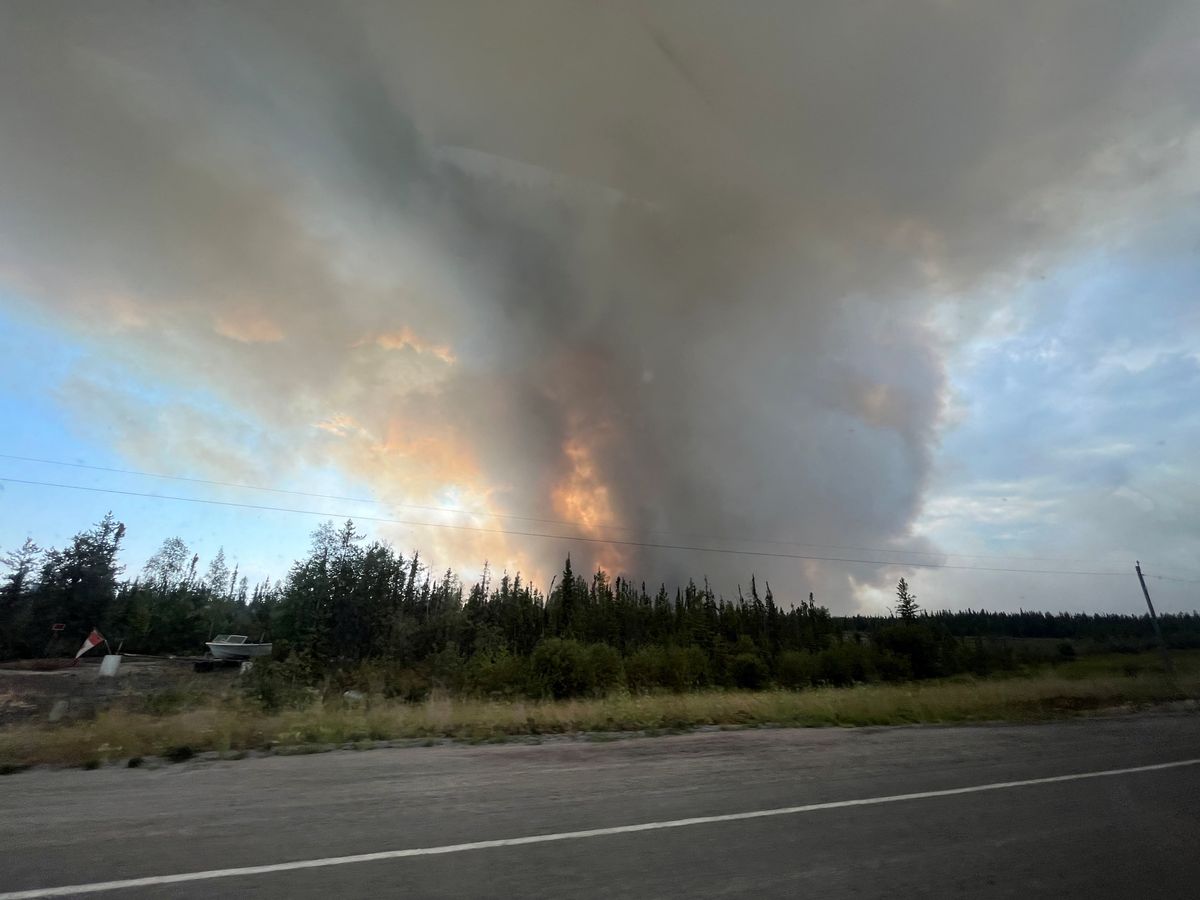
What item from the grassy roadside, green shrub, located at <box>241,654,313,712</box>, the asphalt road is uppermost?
green shrub, located at <box>241,654,313,712</box>

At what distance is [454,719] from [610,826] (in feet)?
29.5

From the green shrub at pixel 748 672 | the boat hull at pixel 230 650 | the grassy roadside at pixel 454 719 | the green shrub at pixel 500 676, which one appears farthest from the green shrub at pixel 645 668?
the boat hull at pixel 230 650

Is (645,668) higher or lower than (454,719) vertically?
higher

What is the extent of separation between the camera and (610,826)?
247 inches

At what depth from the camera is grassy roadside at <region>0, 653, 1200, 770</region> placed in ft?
33.9

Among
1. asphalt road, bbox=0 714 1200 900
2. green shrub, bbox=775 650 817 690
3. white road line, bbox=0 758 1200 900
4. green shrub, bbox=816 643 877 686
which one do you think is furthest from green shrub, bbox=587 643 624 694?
green shrub, bbox=816 643 877 686

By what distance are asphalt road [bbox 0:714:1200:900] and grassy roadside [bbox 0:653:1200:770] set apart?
1445 mm

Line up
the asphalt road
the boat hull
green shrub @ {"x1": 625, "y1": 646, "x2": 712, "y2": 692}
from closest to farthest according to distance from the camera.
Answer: the asphalt road < green shrub @ {"x1": 625, "y1": 646, "x2": 712, "y2": 692} < the boat hull

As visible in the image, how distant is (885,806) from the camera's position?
24.1 ft

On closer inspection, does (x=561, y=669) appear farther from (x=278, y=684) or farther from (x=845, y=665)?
(x=845, y=665)

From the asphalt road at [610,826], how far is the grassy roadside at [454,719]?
1.44 meters

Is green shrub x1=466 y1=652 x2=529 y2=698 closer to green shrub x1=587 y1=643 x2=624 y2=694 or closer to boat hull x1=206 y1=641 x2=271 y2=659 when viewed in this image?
green shrub x1=587 y1=643 x2=624 y2=694

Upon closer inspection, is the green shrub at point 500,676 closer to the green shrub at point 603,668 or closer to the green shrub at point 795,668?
the green shrub at point 603,668

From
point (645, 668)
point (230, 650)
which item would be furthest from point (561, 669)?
point (230, 650)
